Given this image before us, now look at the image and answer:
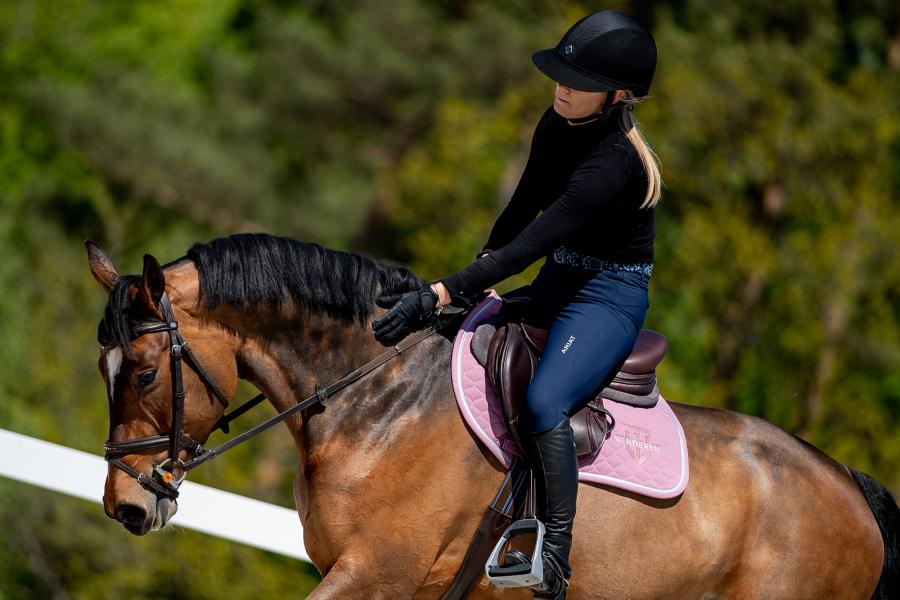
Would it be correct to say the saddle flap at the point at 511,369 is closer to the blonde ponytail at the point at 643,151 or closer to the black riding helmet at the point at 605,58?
the blonde ponytail at the point at 643,151

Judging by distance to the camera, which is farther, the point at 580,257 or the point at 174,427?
the point at 580,257

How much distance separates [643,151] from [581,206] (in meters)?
0.32

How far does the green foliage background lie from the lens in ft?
37.7

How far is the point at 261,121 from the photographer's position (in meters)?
22.3


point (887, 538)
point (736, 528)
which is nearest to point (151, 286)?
point (736, 528)

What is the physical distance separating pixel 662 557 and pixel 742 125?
9035mm

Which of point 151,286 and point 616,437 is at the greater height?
point 151,286

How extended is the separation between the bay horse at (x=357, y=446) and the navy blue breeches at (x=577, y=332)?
0.34 m

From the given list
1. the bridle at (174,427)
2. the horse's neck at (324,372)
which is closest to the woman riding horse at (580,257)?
the horse's neck at (324,372)

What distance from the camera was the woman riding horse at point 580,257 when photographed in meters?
3.84

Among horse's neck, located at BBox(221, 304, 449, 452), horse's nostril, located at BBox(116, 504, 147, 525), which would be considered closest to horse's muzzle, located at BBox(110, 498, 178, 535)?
horse's nostril, located at BBox(116, 504, 147, 525)

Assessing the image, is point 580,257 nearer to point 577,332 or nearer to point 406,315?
point 577,332

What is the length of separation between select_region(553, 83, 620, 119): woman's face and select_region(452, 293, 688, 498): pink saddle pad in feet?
2.49

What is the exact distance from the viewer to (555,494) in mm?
3852
